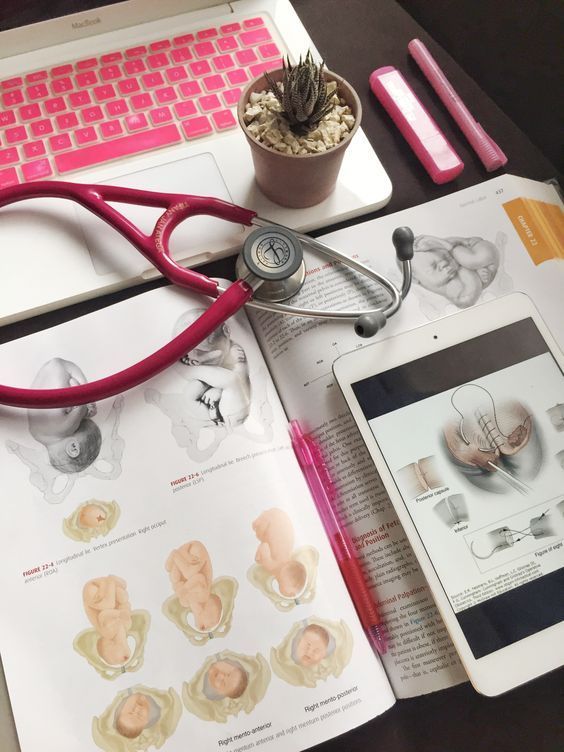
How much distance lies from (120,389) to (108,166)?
210 millimetres

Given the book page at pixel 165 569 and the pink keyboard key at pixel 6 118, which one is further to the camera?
the pink keyboard key at pixel 6 118

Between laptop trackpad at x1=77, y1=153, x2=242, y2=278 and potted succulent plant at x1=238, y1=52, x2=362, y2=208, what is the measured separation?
0.06 m

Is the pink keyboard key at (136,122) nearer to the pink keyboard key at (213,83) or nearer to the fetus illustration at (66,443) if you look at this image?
the pink keyboard key at (213,83)

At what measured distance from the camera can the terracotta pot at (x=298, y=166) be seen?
17.2 inches

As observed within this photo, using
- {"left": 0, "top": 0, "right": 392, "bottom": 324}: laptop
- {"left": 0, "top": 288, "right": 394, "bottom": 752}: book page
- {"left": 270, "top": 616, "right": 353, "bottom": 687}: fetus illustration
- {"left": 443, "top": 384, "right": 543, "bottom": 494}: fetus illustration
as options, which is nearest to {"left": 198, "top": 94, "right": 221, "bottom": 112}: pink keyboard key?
{"left": 0, "top": 0, "right": 392, "bottom": 324}: laptop

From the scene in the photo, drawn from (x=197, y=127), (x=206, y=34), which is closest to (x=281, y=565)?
(x=197, y=127)

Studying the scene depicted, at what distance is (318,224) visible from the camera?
0.51 metres

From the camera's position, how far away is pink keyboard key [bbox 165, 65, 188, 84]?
1.77ft

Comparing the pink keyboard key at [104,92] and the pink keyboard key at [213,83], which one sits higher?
the pink keyboard key at [104,92]

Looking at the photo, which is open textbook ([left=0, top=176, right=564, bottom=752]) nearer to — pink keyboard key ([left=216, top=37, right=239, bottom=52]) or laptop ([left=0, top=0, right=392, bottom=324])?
laptop ([left=0, top=0, right=392, bottom=324])

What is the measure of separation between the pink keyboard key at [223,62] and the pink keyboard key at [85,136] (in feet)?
0.43

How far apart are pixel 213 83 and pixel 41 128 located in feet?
0.52

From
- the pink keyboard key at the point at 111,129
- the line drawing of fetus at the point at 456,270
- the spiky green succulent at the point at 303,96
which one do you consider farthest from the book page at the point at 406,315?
the pink keyboard key at the point at 111,129

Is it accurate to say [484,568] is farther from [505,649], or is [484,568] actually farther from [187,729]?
[187,729]
